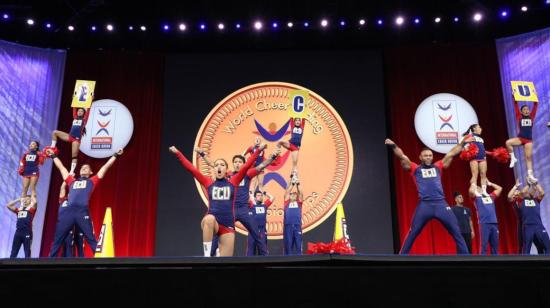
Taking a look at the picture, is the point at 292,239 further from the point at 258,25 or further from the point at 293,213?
the point at 258,25

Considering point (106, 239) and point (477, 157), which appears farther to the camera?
point (106, 239)

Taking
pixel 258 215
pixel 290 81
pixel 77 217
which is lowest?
pixel 77 217

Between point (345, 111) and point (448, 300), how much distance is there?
7.17m

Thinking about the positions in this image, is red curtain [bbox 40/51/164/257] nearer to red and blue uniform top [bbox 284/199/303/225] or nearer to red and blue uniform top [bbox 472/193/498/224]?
red and blue uniform top [bbox 284/199/303/225]

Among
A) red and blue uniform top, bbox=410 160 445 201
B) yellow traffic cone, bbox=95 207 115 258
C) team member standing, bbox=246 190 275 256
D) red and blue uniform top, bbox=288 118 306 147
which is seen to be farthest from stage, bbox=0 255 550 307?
yellow traffic cone, bbox=95 207 115 258

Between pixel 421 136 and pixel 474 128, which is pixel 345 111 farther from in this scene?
pixel 474 128

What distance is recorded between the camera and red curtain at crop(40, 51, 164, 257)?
8.87 meters

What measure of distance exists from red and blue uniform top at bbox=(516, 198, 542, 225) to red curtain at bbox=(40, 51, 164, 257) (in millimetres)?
6183

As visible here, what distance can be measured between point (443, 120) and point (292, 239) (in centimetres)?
386

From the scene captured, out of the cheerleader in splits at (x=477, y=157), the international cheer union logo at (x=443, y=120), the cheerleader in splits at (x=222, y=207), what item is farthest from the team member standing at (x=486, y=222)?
the cheerleader in splits at (x=222, y=207)

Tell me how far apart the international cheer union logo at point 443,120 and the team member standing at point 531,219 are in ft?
7.54

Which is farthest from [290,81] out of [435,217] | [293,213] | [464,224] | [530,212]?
[530,212]

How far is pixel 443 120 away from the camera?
903 centimetres

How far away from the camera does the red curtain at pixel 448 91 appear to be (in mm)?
8656
